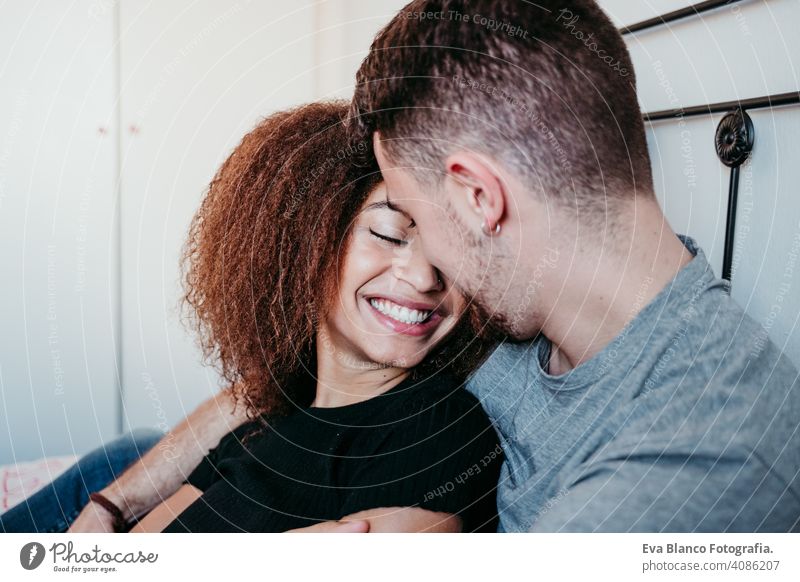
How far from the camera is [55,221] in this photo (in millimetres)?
734

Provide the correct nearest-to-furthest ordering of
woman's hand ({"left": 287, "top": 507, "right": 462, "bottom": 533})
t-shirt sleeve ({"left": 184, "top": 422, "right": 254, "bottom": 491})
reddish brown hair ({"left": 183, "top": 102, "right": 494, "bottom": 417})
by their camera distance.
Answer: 1. woman's hand ({"left": 287, "top": 507, "right": 462, "bottom": 533})
2. reddish brown hair ({"left": 183, "top": 102, "right": 494, "bottom": 417})
3. t-shirt sleeve ({"left": 184, "top": 422, "right": 254, "bottom": 491})

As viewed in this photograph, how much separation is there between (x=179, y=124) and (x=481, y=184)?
0.44 meters

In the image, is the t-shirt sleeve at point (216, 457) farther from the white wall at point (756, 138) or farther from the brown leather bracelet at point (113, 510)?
the white wall at point (756, 138)

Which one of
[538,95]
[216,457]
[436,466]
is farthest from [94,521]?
[538,95]

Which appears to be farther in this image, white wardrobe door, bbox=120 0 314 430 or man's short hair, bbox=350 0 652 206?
white wardrobe door, bbox=120 0 314 430

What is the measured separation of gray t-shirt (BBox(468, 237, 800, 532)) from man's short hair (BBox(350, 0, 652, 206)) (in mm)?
111

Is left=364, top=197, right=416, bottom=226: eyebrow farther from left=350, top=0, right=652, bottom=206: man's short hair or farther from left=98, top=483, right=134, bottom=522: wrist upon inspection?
left=98, top=483, right=134, bottom=522: wrist

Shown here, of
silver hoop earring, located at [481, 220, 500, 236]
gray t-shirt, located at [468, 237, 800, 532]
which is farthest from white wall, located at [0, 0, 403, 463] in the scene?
gray t-shirt, located at [468, 237, 800, 532]

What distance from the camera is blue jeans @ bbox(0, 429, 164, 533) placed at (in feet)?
2.64

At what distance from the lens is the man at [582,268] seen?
19.7 inches

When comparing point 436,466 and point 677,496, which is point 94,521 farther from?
point 677,496

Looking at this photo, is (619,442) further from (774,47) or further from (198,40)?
(198,40)
